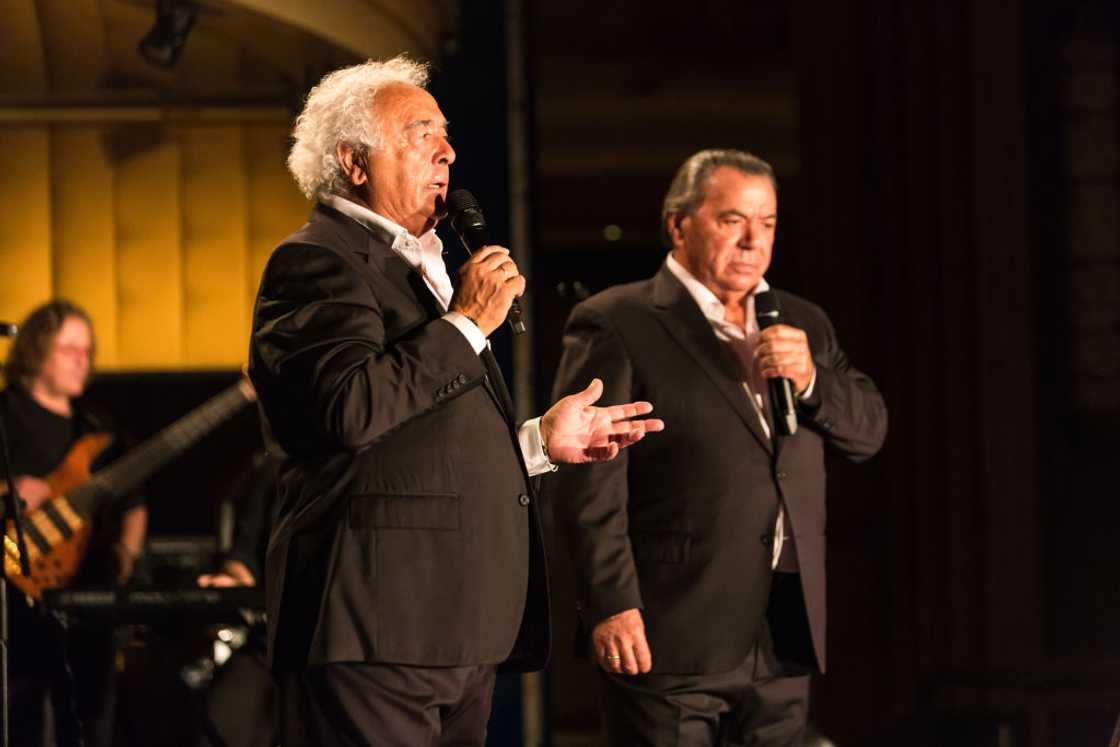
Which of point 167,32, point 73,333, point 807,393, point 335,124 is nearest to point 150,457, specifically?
point 73,333

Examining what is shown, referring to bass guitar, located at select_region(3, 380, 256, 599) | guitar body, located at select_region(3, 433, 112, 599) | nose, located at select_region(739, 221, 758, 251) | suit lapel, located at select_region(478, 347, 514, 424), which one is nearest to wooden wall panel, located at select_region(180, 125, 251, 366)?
bass guitar, located at select_region(3, 380, 256, 599)

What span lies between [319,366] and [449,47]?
2.68 m

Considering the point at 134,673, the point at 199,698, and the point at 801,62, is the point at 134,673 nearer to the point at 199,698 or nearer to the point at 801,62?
the point at 199,698

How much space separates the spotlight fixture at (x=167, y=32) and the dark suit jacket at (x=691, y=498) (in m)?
2.19

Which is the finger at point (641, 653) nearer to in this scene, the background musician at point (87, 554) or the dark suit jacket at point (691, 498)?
the dark suit jacket at point (691, 498)

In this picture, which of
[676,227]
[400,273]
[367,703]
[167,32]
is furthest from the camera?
[167,32]

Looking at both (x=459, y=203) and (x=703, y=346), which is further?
(x=703, y=346)

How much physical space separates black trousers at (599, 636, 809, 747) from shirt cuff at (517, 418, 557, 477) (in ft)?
2.20

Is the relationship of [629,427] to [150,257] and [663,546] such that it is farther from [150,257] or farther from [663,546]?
[150,257]

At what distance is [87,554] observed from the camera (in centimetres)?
423

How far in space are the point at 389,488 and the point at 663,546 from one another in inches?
36.9

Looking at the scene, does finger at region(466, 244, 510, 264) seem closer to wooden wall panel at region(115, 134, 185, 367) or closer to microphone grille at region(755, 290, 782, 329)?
microphone grille at region(755, 290, 782, 329)

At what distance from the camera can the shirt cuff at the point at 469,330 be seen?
2.16 m

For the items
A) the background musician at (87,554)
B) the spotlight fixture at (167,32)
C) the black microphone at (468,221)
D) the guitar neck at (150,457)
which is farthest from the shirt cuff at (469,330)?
the spotlight fixture at (167,32)
